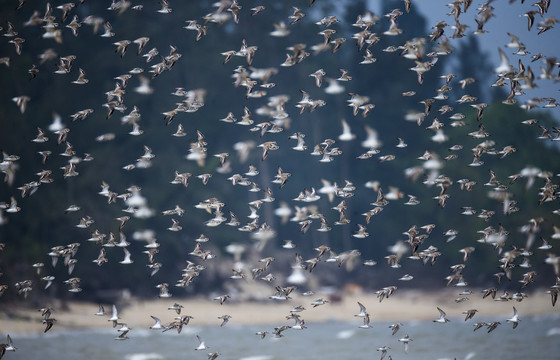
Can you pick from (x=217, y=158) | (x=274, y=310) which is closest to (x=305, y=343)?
(x=274, y=310)

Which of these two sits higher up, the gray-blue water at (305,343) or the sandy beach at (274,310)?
the sandy beach at (274,310)

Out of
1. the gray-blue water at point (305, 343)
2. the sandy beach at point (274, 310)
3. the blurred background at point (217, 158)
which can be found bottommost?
the gray-blue water at point (305, 343)

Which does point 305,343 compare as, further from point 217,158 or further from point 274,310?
point 217,158

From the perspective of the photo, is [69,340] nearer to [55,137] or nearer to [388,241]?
[55,137]

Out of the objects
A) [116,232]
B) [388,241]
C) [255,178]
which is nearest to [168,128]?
[255,178]

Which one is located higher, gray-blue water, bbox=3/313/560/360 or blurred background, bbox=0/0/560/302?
blurred background, bbox=0/0/560/302

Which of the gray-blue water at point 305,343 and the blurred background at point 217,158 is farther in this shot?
the blurred background at point 217,158
